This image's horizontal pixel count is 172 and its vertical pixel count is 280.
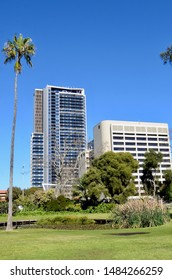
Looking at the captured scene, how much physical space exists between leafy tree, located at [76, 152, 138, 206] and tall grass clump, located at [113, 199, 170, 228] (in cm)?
3235

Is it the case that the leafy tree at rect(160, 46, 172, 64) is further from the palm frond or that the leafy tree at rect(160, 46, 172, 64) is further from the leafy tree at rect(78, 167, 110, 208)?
the leafy tree at rect(78, 167, 110, 208)

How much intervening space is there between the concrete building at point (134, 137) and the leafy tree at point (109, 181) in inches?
3838

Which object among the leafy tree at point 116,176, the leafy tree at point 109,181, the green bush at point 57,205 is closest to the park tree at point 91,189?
the leafy tree at point 109,181

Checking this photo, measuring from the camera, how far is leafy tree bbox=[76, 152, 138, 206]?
5603cm

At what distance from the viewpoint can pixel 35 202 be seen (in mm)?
62062

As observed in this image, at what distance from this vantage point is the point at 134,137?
162250 mm

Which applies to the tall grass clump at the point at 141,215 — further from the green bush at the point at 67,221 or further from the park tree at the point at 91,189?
the park tree at the point at 91,189

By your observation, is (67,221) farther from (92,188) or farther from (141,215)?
(92,188)

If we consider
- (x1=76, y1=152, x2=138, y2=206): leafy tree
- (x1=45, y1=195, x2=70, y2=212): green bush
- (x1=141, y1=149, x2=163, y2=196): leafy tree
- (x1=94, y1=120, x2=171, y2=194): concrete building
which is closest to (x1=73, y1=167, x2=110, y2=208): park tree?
(x1=76, y1=152, x2=138, y2=206): leafy tree

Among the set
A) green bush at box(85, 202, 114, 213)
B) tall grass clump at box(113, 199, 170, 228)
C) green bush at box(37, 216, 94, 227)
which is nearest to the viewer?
tall grass clump at box(113, 199, 170, 228)

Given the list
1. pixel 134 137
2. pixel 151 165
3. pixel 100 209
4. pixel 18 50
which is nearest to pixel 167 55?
pixel 18 50


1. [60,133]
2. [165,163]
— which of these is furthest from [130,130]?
[60,133]

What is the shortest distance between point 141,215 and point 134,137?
466ft
